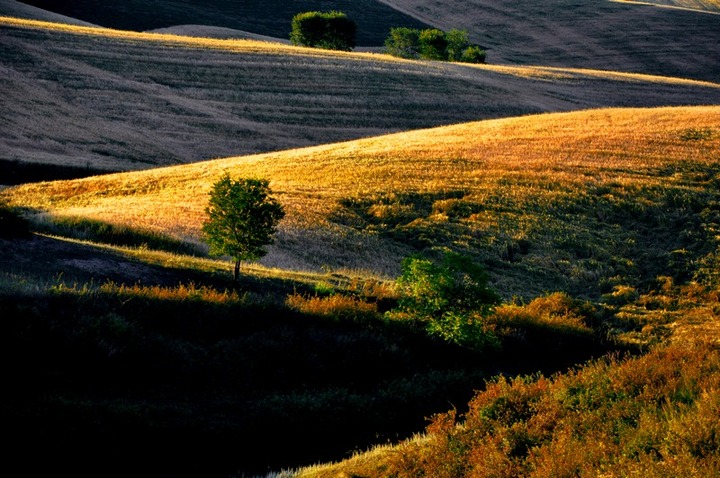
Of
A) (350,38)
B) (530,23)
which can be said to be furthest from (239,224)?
(530,23)

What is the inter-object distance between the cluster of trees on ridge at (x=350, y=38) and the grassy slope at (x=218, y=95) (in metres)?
18.6

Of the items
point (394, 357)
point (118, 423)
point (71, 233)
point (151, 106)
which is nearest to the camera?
point (118, 423)

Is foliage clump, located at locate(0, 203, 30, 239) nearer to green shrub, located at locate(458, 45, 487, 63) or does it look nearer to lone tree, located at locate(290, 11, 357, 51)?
lone tree, located at locate(290, 11, 357, 51)

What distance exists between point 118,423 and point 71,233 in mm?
13948

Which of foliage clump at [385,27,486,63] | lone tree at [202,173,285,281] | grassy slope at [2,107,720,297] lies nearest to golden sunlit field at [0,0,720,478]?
grassy slope at [2,107,720,297]

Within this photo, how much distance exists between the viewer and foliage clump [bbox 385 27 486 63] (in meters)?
104

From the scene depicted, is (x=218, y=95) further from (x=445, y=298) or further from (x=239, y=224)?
(x=445, y=298)

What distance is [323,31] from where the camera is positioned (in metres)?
105

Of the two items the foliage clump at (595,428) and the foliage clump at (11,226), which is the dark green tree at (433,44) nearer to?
the foliage clump at (11,226)

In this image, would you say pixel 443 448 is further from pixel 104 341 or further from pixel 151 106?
pixel 151 106

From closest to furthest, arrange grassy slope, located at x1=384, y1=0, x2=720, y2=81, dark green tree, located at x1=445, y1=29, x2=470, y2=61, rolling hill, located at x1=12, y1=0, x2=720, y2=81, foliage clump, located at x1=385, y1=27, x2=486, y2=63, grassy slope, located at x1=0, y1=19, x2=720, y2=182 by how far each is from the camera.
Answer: grassy slope, located at x1=0, y1=19, x2=720, y2=182 → foliage clump, located at x1=385, y1=27, x2=486, y2=63 → dark green tree, located at x1=445, y1=29, x2=470, y2=61 → grassy slope, located at x1=384, y1=0, x2=720, y2=81 → rolling hill, located at x1=12, y1=0, x2=720, y2=81

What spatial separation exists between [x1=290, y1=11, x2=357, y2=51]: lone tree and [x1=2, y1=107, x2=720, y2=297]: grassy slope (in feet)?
196

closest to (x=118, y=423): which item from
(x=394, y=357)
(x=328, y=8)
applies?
(x=394, y=357)

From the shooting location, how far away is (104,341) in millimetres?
15000
